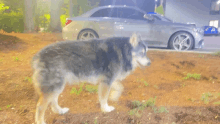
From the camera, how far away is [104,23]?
316 inches

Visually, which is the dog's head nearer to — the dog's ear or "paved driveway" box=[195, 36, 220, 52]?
the dog's ear

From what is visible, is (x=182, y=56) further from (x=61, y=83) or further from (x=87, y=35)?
(x=61, y=83)

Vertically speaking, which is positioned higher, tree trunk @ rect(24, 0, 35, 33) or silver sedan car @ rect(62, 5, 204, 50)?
tree trunk @ rect(24, 0, 35, 33)

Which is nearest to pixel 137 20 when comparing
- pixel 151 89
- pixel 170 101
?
pixel 151 89

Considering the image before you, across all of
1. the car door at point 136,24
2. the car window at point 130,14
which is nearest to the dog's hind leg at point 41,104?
the car door at point 136,24

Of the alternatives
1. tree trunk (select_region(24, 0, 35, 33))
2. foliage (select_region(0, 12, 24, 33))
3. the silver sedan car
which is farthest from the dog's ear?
foliage (select_region(0, 12, 24, 33))

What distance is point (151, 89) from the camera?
4.43 metres

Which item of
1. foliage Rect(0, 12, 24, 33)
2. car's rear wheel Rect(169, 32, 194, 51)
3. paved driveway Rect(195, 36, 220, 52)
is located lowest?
paved driveway Rect(195, 36, 220, 52)

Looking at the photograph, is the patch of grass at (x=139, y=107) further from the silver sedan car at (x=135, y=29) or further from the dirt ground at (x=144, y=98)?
the silver sedan car at (x=135, y=29)

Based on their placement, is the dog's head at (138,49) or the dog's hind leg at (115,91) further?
the dog's hind leg at (115,91)

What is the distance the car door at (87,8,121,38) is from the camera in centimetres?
798

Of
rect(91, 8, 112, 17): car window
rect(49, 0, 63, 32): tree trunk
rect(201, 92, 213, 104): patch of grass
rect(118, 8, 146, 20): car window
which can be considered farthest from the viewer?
rect(49, 0, 63, 32): tree trunk

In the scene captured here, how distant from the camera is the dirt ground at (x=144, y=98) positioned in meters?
3.06

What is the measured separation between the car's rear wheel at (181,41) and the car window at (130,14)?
72.1 inches
